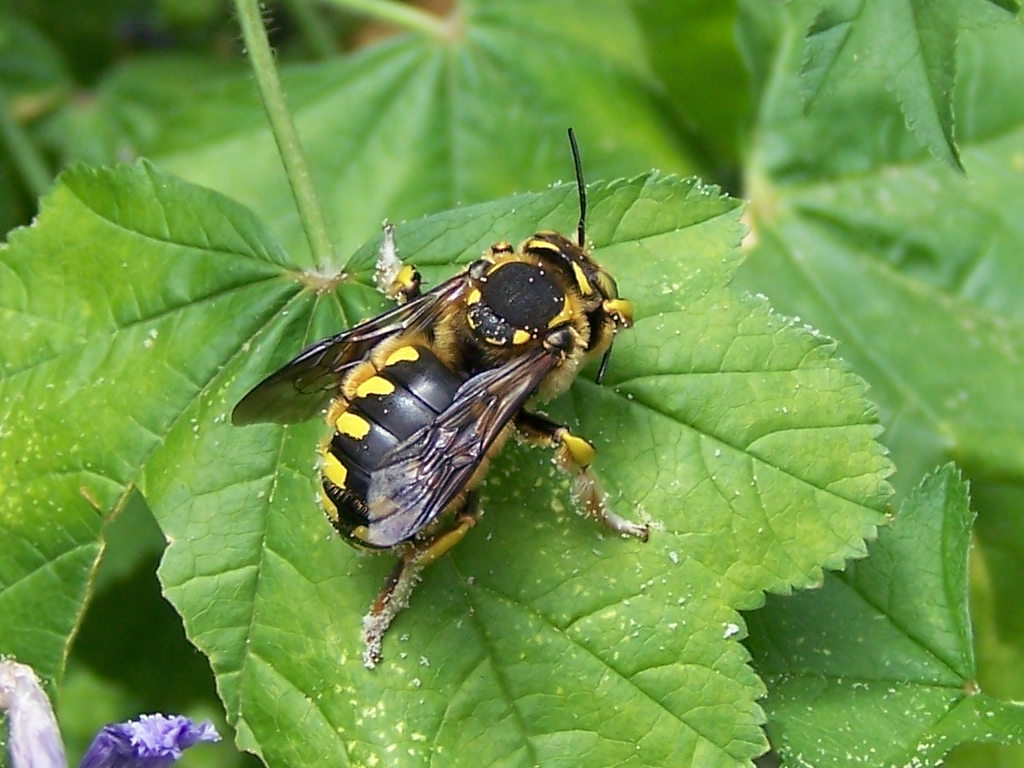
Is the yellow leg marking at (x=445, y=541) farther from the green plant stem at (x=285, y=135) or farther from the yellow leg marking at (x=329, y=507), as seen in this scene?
the green plant stem at (x=285, y=135)

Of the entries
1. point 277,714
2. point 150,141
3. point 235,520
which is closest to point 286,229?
point 150,141

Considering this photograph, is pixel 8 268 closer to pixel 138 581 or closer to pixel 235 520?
pixel 235 520

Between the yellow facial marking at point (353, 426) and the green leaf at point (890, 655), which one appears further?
the green leaf at point (890, 655)

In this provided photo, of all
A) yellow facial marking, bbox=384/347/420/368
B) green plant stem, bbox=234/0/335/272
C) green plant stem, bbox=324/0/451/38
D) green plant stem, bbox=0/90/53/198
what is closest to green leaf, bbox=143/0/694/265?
green plant stem, bbox=324/0/451/38

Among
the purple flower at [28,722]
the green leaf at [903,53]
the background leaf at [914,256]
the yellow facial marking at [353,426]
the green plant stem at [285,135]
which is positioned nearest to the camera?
the purple flower at [28,722]

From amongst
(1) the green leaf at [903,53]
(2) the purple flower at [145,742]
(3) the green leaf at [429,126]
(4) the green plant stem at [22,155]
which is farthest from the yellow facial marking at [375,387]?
(4) the green plant stem at [22,155]

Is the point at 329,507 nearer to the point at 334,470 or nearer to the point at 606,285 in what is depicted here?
the point at 334,470

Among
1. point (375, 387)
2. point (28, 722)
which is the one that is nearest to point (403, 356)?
point (375, 387)
